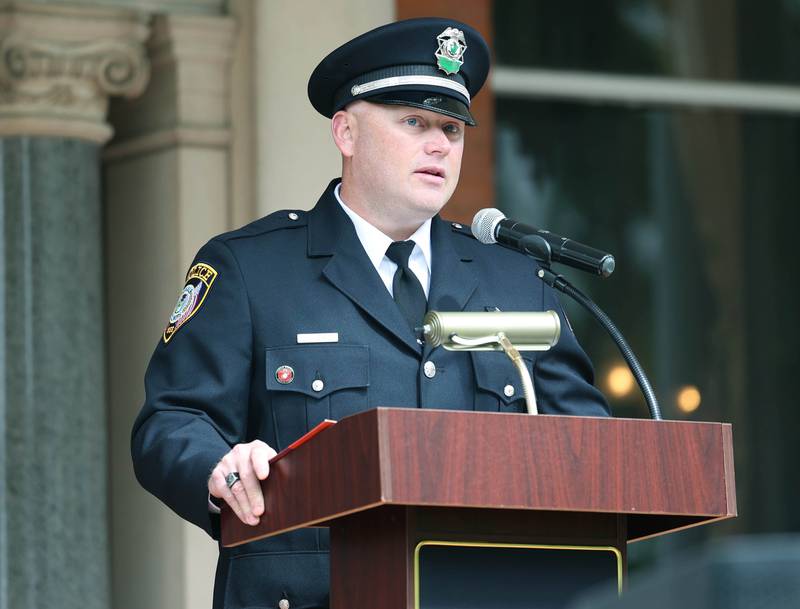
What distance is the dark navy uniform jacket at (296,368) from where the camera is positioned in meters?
2.85

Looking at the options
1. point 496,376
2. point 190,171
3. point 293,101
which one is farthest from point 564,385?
point 190,171

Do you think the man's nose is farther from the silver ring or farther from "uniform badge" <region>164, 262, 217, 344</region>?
the silver ring

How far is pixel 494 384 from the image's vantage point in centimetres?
302

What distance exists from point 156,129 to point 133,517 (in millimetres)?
1149

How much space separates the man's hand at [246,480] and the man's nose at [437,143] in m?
0.78

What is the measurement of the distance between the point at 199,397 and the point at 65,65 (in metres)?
2.48

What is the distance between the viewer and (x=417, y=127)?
318 centimetres

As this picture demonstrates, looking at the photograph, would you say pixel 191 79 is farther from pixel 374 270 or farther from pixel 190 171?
pixel 374 270

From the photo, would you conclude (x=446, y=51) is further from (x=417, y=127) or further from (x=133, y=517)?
(x=133, y=517)

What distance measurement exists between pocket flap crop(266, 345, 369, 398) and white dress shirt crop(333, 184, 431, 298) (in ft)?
0.55

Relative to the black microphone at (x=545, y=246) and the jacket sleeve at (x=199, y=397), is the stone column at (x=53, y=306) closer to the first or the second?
the jacket sleeve at (x=199, y=397)

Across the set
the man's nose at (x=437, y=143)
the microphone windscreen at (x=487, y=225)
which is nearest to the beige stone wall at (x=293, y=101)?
the man's nose at (x=437, y=143)

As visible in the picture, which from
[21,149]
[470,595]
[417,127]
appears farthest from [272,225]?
[21,149]

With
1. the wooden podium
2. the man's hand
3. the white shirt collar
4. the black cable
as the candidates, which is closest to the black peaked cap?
the white shirt collar
